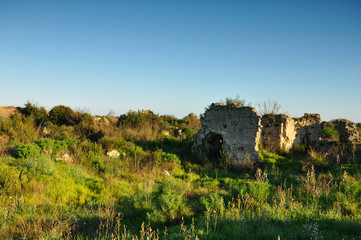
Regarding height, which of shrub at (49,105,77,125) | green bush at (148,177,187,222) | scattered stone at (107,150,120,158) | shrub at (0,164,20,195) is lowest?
green bush at (148,177,187,222)

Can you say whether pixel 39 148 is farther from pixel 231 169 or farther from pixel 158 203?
pixel 231 169

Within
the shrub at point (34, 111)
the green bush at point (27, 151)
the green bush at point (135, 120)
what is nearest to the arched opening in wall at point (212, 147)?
the green bush at point (135, 120)

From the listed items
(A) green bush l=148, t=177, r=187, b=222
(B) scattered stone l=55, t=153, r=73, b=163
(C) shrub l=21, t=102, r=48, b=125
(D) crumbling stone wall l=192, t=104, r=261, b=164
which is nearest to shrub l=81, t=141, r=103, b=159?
(B) scattered stone l=55, t=153, r=73, b=163

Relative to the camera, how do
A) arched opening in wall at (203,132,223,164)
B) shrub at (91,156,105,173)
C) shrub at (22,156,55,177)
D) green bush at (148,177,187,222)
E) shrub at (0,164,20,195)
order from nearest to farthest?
green bush at (148,177,187,222)
shrub at (0,164,20,195)
shrub at (22,156,55,177)
shrub at (91,156,105,173)
arched opening in wall at (203,132,223,164)

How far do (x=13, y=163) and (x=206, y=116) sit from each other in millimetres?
8875

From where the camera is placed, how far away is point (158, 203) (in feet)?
19.9

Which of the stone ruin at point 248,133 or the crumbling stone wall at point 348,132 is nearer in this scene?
the stone ruin at point 248,133

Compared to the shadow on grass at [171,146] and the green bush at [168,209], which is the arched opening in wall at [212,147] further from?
the green bush at [168,209]

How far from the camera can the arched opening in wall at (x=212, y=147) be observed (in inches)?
479

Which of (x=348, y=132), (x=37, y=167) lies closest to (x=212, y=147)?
(x=37, y=167)

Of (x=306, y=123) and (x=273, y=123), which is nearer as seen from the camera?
(x=273, y=123)

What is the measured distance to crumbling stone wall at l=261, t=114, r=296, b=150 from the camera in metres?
13.3

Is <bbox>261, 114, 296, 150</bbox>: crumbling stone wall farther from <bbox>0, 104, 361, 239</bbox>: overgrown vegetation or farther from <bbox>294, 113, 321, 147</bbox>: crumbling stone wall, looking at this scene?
<bbox>294, 113, 321, 147</bbox>: crumbling stone wall

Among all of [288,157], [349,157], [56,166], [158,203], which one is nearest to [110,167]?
[56,166]
